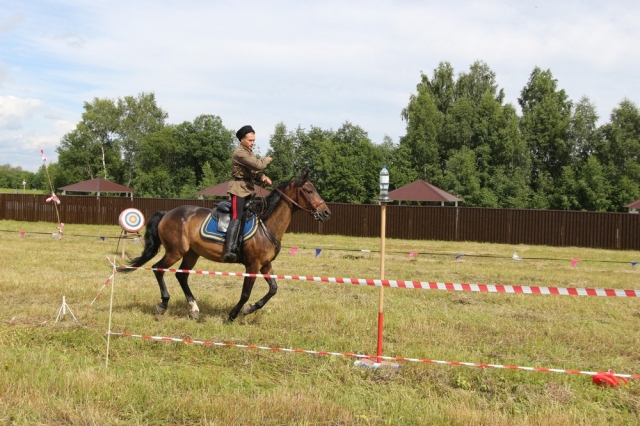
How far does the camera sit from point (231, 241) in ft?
26.1

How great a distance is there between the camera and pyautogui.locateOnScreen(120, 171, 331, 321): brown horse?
8.05 metres

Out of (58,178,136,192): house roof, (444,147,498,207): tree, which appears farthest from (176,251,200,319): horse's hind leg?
(444,147,498,207): tree

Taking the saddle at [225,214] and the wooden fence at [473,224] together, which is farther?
the wooden fence at [473,224]

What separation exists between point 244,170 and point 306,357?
3.19 metres

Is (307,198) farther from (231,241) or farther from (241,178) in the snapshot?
(231,241)

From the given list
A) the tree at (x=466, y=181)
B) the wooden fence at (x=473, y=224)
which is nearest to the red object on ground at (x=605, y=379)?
the wooden fence at (x=473, y=224)

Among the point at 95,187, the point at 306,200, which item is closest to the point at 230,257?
the point at 306,200

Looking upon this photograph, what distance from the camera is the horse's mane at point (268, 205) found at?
326 inches

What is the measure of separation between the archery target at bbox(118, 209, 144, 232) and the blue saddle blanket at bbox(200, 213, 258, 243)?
3.15 ft

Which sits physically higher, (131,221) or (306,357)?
(131,221)

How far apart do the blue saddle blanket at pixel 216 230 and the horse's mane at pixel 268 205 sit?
0.41 feet

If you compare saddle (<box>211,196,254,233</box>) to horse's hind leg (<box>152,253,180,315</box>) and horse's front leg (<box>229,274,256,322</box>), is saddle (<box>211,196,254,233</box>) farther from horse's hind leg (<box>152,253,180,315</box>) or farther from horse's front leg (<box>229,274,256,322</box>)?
horse's hind leg (<box>152,253,180,315</box>)

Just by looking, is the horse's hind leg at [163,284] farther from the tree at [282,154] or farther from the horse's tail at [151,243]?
the tree at [282,154]

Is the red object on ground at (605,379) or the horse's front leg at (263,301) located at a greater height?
the horse's front leg at (263,301)
